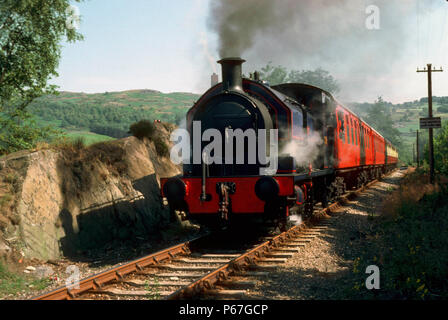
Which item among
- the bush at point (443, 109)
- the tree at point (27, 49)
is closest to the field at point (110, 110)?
the tree at point (27, 49)

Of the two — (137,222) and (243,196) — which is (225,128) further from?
(137,222)

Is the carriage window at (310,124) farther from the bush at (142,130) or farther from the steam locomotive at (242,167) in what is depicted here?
the bush at (142,130)

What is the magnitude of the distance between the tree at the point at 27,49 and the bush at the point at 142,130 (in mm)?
4650

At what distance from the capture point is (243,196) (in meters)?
8.91

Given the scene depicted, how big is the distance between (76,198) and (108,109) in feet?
289

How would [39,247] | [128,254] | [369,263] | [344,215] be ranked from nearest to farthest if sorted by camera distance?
[369,263] < [39,247] < [128,254] < [344,215]

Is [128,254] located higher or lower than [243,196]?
lower

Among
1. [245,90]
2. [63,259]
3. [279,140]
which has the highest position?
[245,90]

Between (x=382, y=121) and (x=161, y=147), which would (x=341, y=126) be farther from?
(x=382, y=121)

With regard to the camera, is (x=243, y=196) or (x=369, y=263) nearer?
(x=369, y=263)

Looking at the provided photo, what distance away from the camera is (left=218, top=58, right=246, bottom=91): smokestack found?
31.1 ft
